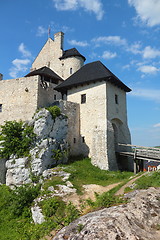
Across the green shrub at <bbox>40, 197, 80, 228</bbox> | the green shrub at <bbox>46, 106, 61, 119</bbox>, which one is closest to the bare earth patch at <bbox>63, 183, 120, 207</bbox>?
the green shrub at <bbox>40, 197, 80, 228</bbox>

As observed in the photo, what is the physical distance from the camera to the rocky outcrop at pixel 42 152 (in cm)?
1523

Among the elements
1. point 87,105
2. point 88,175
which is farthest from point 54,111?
point 88,175

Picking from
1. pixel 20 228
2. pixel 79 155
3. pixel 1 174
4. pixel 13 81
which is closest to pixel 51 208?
pixel 20 228

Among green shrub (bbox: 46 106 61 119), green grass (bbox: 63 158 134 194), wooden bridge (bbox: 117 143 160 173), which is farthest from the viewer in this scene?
green shrub (bbox: 46 106 61 119)

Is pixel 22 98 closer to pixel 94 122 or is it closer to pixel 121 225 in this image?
pixel 94 122

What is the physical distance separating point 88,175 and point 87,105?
25.0 ft

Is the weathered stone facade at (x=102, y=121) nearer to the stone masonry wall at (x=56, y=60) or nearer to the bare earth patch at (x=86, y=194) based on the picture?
the bare earth patch at (x=86, y=194)

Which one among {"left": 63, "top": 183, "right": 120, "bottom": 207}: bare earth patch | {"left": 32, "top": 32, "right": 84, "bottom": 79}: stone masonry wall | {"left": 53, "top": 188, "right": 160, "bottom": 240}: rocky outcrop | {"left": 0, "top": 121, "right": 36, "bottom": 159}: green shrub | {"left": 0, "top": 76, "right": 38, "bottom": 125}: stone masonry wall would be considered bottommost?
{"left": 63, "top": 183, "right": 120, "bottom": 207}: bare earth patch

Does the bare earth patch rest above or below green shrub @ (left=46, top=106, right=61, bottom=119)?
below

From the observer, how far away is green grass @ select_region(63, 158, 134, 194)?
1325 centimetres

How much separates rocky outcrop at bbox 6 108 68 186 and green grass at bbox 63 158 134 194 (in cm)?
152

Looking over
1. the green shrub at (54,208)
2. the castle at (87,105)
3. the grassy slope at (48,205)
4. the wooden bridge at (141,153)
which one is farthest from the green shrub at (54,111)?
the green shrub at (54,208)

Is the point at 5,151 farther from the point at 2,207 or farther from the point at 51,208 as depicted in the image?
the point at 51,208

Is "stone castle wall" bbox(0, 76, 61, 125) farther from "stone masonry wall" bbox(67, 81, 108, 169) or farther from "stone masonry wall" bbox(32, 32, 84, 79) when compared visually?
"stone masonry wall" bbox(32, 32, 84, 79)
